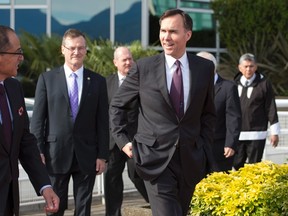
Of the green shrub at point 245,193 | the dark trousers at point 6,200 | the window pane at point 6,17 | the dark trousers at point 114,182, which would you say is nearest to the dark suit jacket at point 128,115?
the dark trousers at point 114,182

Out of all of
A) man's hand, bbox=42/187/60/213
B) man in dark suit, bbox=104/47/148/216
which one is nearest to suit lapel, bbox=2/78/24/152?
man's hand, bbox=42/187/60/213

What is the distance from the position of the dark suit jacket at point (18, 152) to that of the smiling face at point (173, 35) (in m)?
1.39

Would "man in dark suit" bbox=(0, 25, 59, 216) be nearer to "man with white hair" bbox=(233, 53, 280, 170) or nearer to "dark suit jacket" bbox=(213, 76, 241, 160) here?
"dark suit jacket" bbox=(213, 76, 241, 160)

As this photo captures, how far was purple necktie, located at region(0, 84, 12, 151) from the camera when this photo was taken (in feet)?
17.6

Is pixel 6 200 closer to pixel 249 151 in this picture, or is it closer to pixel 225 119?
pixel 225 119

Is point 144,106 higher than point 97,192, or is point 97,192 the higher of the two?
point 144,106

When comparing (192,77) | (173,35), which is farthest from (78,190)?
(173,35)

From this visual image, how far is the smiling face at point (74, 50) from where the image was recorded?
8273 mm

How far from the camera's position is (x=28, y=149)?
18.7 ft

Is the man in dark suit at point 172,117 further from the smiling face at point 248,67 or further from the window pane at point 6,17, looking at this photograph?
the window pane at point 6,17

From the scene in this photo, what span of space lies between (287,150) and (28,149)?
8217mm

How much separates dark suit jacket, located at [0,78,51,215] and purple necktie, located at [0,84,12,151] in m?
0.03

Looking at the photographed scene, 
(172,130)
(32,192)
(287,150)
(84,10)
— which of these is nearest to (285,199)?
(172,130)

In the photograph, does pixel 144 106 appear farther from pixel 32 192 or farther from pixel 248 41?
pixel 248 41
